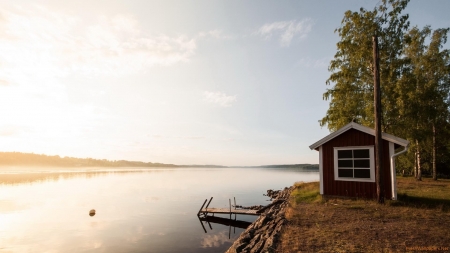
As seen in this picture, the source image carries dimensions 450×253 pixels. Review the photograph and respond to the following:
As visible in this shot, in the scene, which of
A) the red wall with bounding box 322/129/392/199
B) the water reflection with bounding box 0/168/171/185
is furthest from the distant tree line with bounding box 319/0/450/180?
the water reflection with bounding box 0/168/171/185

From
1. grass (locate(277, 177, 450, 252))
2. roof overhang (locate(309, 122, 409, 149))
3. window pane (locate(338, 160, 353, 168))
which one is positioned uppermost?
roof overhang (locate(309, 122, 409, 149))

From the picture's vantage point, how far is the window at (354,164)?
1613cm

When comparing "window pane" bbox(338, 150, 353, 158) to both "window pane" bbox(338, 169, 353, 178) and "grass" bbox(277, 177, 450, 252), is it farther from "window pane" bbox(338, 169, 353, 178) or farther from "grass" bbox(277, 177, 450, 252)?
"grass" bbox(277, 177, 450, 252)

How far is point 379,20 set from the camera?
77.1ft

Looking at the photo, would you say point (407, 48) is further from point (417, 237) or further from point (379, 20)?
point (417, 237)

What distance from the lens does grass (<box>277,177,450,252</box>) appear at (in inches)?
318

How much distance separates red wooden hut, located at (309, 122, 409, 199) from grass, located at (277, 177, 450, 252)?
1.00 meters

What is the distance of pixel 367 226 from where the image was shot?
34.1ft

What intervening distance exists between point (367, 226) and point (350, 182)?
21.9 feet

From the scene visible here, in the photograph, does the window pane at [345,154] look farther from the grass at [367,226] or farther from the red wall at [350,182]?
the grass at [367,226]

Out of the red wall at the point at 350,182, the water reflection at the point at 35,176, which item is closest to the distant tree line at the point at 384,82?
the red wall at the point at 350,182

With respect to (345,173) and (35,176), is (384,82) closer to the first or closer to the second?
(345,173)

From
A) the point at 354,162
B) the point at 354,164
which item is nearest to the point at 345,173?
the point at 354,164

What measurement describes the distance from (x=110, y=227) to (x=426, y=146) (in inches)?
1466
